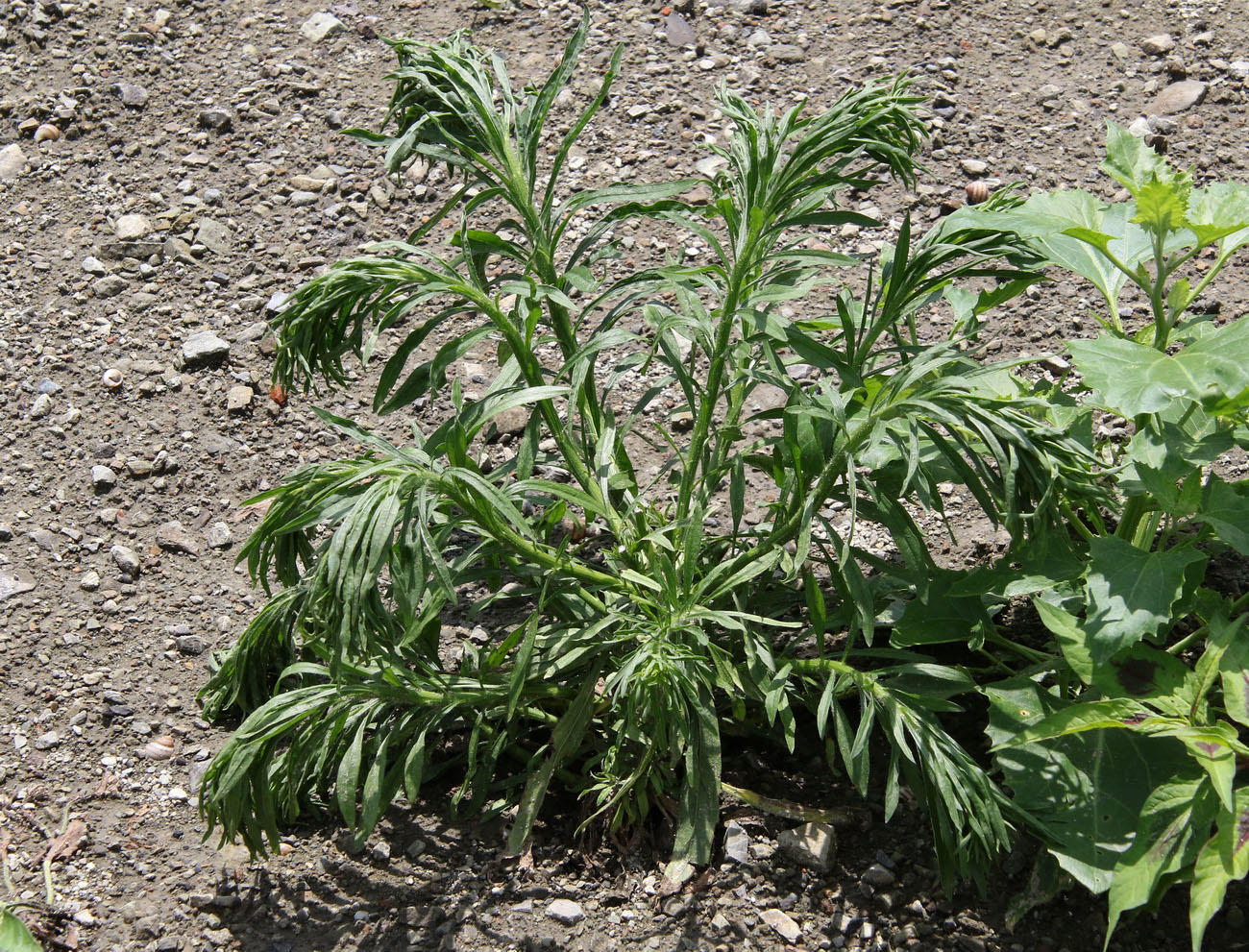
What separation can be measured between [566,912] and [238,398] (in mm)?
1744

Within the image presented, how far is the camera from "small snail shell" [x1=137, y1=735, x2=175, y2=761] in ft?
8.52

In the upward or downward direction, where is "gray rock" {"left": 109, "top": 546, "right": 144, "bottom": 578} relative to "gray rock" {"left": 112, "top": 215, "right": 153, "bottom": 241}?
downward

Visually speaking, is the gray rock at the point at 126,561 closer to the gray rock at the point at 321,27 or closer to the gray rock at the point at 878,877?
the gray rock at the point at 878,877

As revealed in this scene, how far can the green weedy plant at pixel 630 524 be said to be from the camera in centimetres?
199

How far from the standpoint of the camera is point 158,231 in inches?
148

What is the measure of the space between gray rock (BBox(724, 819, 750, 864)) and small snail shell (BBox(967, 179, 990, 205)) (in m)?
2.06

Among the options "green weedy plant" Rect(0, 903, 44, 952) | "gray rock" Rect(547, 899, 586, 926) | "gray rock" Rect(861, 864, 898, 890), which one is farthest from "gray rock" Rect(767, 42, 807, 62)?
"green weedy plant" Rect(0, 903, 44, 952)

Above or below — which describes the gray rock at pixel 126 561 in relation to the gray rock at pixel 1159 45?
below

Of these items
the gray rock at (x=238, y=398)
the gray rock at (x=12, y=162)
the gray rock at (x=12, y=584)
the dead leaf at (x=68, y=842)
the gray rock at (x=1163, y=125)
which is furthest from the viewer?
the gray rock at (x=12, y=162)

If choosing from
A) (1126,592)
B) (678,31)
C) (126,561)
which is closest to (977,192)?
(678,31)

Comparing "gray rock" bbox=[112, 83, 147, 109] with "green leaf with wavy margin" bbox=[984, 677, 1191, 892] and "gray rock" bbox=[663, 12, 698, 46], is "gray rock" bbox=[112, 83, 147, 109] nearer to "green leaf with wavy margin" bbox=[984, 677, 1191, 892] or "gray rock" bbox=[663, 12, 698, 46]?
"gray rock" bbox=[663, 12, 698, 46]

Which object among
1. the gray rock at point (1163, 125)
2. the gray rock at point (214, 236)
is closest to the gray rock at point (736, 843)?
the gray rock at point (214, 236)

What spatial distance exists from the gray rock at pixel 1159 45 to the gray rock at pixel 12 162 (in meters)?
3.65

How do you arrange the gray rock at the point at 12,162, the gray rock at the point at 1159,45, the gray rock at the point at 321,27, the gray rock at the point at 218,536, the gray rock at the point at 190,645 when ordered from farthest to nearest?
the gray rock at the point at 321,27 < the gray rock at the point at 12,162 < the gray rock at the point at 1159,45 < the gray rock at the point at 218,536 < the gray rock at the point at 190,645
